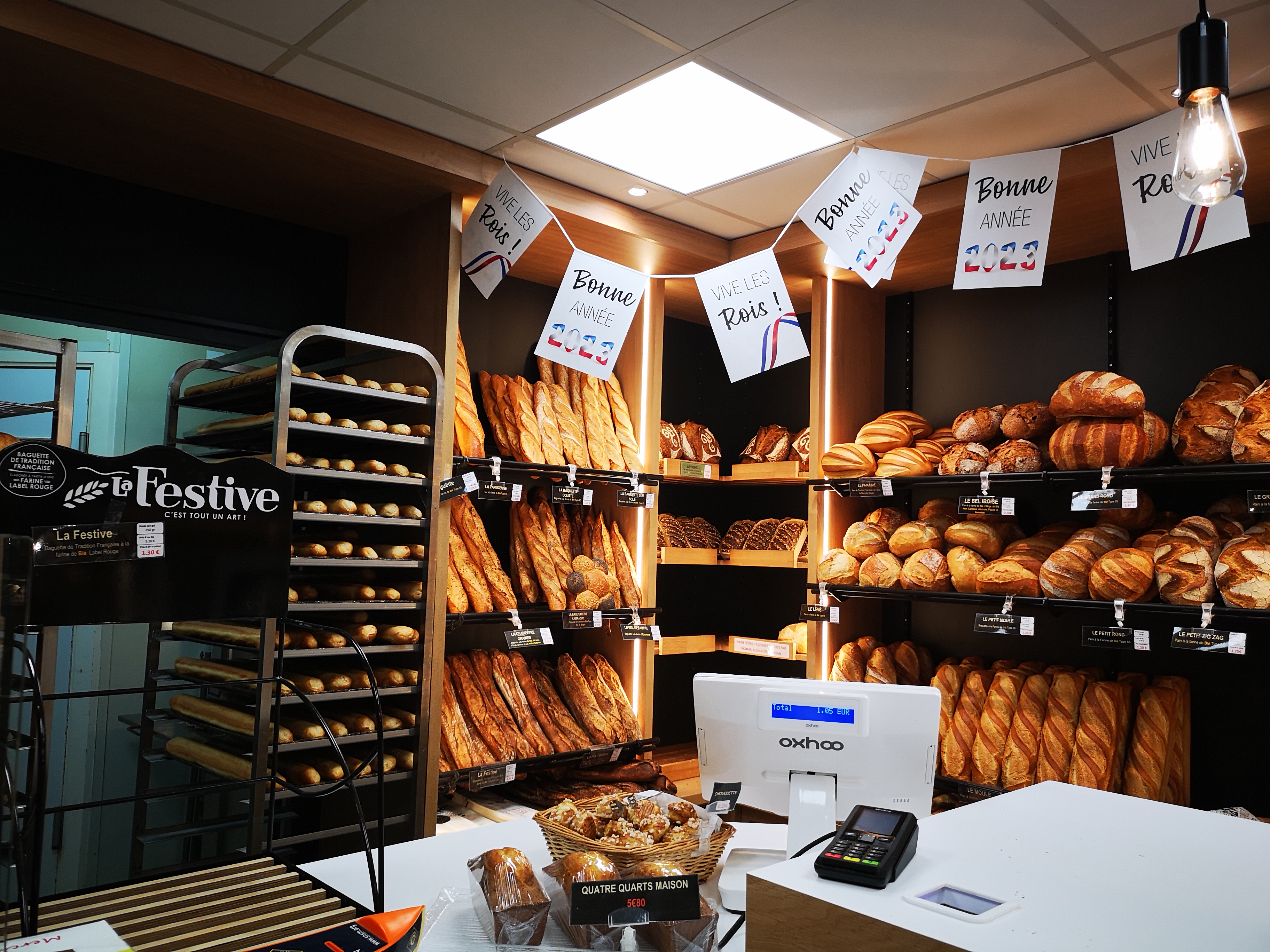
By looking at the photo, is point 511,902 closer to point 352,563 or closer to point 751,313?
point 352,563

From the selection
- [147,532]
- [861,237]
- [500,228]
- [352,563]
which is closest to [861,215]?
[861,237]

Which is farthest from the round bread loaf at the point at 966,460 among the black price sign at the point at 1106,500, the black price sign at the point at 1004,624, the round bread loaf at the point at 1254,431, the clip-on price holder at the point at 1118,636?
the round bread loaf at the point at 1254,431

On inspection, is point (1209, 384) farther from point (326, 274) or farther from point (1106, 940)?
point (326, 274)

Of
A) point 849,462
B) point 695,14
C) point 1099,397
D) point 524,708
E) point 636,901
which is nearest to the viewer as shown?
A: point 636,901

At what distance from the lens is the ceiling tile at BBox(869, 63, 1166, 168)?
8.86 ft

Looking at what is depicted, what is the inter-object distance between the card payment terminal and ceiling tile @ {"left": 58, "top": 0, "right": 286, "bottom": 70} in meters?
2.52

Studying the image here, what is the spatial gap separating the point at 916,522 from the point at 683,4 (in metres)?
2.23

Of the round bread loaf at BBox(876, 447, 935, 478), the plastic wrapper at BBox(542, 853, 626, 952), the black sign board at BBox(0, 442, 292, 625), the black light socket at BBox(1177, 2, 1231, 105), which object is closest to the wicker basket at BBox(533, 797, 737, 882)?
the plastic wrapper at BBox(542, 853, 626, 952)

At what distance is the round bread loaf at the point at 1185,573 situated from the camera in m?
2.87

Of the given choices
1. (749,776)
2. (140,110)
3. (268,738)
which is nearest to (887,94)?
(749,776)

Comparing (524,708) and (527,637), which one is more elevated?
(527,637)

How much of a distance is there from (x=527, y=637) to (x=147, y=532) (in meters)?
2.35

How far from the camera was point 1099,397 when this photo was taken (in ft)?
10.4

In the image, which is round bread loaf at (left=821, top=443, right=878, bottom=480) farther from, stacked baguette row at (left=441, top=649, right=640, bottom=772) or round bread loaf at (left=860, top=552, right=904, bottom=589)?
stacked baguette row at (left=441, top=649, right=640, bottom=772)
